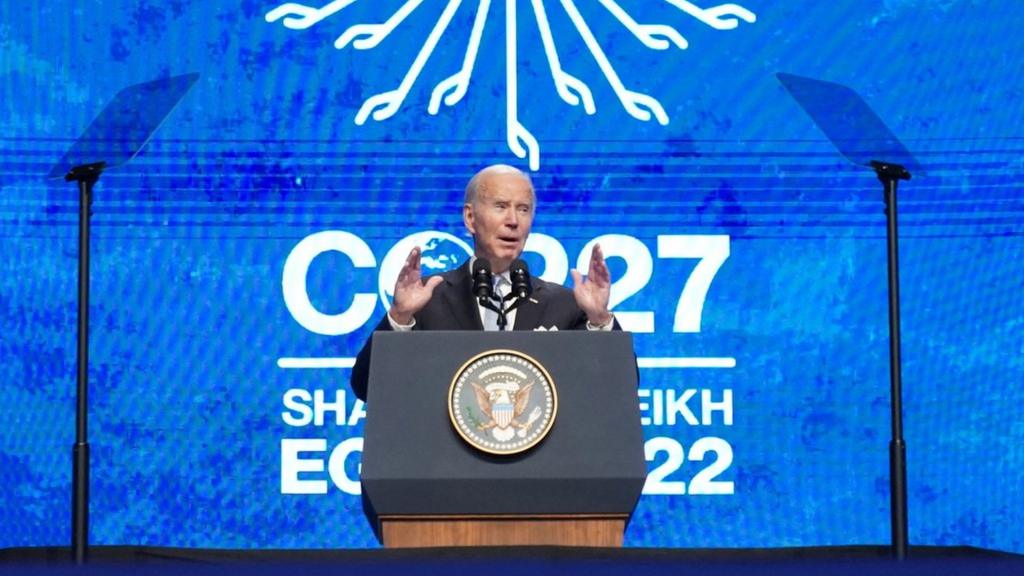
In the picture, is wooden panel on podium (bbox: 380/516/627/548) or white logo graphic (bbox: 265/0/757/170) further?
white logo graphic (bbox: 265/0/757/170)

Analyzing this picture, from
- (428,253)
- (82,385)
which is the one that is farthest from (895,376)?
(82,385)

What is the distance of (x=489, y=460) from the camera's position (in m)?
2.08

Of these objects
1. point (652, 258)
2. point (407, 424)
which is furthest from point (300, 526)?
point (407, 424)

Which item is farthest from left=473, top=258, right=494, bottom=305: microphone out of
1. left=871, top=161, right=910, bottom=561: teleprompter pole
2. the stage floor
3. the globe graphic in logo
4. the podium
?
left=871, top=161, right=910, bottom=561: teleprompter pole

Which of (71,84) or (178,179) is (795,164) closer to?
(178,179)

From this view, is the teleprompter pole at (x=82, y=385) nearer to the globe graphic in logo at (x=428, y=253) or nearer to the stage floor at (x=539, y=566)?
the globe graphic in logo at (x=428, y=253)

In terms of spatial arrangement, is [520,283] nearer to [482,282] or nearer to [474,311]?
[482,282]

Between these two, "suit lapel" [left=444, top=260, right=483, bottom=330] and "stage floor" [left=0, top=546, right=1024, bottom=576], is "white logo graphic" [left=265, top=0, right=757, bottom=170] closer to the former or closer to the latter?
"suit lapel" [left=444, top=260, right=483, bottom=330]

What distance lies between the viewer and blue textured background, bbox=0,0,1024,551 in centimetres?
462

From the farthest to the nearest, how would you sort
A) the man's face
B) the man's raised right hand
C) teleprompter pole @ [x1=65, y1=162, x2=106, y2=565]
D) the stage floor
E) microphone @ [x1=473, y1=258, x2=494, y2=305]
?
teleprompter pole @ [x1=65, y1=162, x2=106, y2=565] → the man's face → the man's raised right hand → microphone @ [x1=473, y1=258, x2=494, y2=305] → the stage floor

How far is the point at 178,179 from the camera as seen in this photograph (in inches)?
184

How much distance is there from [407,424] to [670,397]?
8.67 feet

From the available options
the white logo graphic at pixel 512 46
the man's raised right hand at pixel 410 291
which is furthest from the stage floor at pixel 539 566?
the white logo graphic at pixel 512 46

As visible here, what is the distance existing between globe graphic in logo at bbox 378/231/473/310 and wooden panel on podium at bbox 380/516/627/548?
2.58 meters
